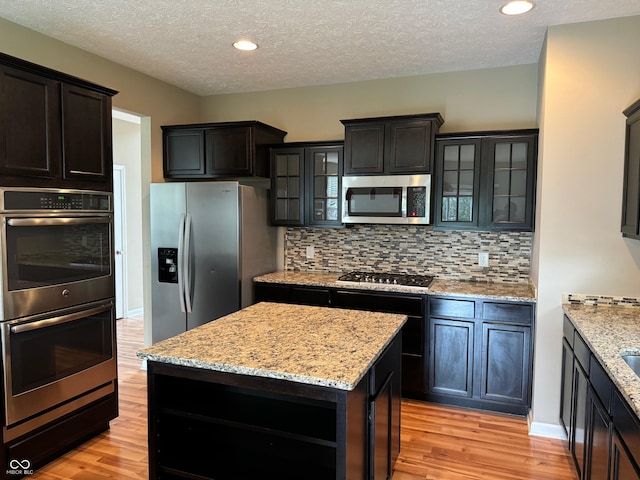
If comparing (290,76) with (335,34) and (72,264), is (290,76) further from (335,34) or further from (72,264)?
(72,264)

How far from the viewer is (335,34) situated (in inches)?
117

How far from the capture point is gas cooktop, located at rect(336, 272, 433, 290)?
355 centimetres

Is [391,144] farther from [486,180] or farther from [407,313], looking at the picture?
[407,313]

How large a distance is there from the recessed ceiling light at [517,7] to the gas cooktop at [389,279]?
1931mm

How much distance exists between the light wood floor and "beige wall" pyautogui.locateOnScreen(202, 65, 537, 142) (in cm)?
237

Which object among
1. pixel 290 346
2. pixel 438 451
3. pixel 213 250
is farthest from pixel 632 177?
pixel 213 250

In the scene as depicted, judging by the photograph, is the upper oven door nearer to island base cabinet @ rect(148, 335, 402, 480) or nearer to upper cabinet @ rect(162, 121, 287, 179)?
island base cabinet @ rect(148, 335, 402, 480)

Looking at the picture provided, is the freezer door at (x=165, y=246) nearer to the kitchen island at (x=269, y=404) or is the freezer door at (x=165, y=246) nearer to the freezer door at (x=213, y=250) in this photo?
the freezer door at (x=213, y=250)

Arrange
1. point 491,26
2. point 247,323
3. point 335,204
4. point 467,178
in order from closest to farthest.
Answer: point 247,323
point 491,26
point 467,178
point 335,204

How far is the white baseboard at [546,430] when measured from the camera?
2934mm

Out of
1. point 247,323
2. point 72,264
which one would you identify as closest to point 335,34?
point 247,323

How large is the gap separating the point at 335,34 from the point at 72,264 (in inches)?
89.0

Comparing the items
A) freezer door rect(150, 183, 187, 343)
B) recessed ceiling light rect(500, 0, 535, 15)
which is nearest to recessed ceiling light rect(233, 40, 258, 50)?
freezer door rect(150, 183, 187, 343)

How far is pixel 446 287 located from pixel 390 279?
0.48 meters
